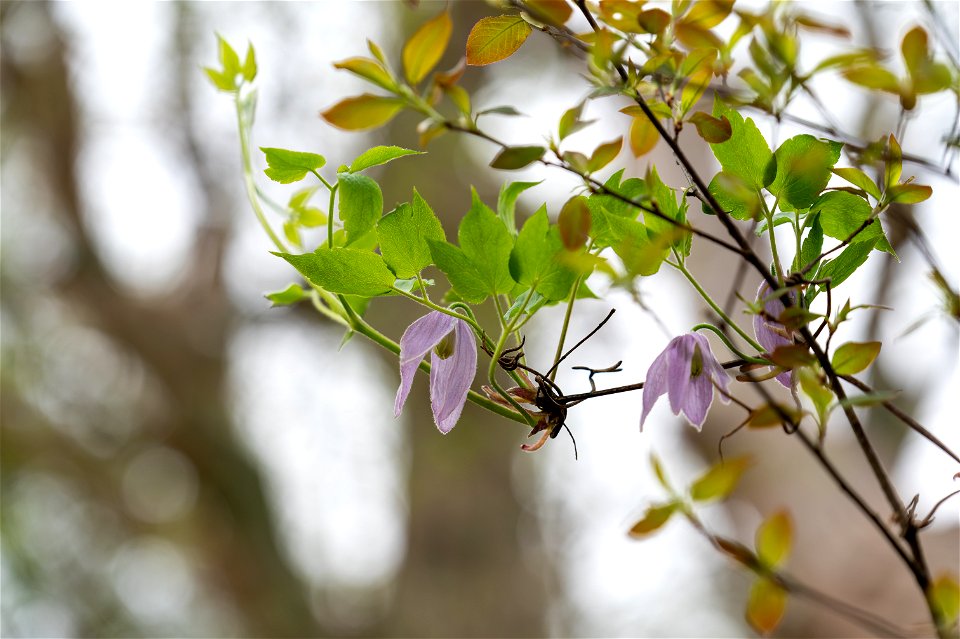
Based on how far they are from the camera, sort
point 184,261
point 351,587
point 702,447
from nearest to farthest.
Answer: point 702,447, point 184,261, point 351,587

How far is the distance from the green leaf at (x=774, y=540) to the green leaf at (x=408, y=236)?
0.45 feet

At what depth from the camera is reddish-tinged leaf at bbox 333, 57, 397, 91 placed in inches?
9.5

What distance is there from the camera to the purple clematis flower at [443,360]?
0.29 meters

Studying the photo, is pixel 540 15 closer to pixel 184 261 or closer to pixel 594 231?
pixel 594 231

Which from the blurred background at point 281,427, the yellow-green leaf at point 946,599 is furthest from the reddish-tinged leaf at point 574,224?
the blurred background at point 281,427

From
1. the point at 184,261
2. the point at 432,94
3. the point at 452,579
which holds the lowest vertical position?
the point at 452,579

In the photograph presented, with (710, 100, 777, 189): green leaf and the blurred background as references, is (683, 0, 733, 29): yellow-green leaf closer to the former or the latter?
(710, 100, 777, 189): green leaf

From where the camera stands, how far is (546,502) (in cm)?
286

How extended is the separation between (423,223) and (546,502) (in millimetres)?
2680

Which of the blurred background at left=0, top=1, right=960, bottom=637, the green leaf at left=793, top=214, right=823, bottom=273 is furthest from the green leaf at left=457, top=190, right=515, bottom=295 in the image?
the blurred background at left=0, top=1, right=960, bottom=637

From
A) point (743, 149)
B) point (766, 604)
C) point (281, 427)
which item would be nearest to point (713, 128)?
point (743, 149)

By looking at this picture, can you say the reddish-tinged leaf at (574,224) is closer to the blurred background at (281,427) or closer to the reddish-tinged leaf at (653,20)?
the reddish-tinged leaf at (653,20)

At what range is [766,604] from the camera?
0.24 m

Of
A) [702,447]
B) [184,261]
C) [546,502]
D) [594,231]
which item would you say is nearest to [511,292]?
[594,231]
